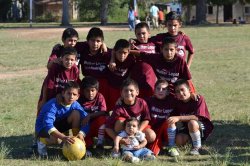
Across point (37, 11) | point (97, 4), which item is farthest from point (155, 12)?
point (37, 11)

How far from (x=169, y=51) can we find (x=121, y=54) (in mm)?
672

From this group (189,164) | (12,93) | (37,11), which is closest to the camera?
(189,164)

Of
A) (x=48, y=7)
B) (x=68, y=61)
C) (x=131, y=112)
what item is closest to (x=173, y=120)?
(x=131, y=112)

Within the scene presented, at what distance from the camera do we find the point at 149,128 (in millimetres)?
6906

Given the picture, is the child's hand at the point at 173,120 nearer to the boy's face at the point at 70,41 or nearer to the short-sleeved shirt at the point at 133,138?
the short-sleeved shirt at the point at 133,138

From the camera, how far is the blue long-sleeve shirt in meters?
6.75

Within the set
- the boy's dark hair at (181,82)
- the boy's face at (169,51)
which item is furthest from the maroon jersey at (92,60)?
the boy's dark hair at (181,82)

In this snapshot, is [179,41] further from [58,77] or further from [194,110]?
[58,77]

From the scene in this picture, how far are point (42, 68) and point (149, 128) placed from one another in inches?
414

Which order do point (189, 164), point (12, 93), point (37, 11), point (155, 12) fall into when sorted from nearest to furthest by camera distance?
point (189, 164)
point (12, 93)
point (155, 12)
point (37, 11)

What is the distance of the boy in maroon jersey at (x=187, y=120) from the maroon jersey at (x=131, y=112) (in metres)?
0.34

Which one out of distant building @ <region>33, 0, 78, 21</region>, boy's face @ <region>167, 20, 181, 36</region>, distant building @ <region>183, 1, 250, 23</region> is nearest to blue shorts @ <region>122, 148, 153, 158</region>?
boy's face @ <region>167, 20, 181, 36</region>

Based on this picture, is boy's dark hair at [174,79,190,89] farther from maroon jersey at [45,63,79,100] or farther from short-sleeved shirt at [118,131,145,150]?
maroon jersey at [45,63,79,100]

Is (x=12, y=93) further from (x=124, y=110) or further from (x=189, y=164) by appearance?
(x=189, y=164)
